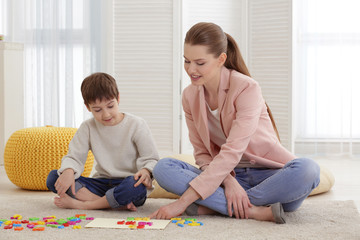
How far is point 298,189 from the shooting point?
78.9 inches

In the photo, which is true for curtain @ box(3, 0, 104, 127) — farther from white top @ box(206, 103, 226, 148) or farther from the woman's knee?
the woman's knee

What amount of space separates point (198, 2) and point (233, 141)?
230 cm

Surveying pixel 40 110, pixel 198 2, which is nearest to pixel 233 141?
pixel 198 2

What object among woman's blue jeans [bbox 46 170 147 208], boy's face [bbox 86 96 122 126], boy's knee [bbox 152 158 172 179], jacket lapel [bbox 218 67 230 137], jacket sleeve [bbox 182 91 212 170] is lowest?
woman's blue jeans [bbox 46 170 147 208]

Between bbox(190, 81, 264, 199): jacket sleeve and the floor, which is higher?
bbox(190, 81, 264, 199): jacket sleeve

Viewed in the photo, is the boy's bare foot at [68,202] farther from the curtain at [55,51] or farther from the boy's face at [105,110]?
the curtain at [55,51]

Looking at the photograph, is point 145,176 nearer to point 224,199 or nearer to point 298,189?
point 224,199

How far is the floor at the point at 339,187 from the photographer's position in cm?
273

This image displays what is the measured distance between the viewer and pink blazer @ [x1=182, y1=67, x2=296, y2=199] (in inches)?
78.5

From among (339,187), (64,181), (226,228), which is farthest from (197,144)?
(339,187)

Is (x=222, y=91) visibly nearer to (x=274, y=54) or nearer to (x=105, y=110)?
(x=105, y=110)

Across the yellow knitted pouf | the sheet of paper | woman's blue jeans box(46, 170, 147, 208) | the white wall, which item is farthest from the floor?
the sheet of paper

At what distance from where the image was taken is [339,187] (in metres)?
3.03

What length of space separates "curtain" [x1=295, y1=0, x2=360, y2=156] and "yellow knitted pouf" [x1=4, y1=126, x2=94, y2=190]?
89.3 inches
